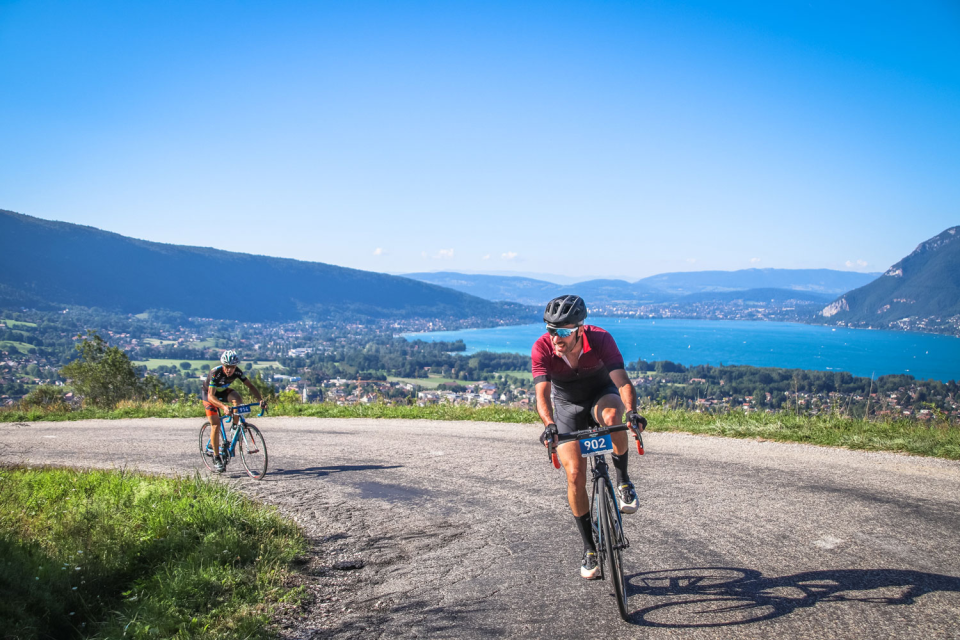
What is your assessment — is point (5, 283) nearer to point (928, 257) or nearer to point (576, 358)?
point (576, 358)

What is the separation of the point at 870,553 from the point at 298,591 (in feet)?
15.7

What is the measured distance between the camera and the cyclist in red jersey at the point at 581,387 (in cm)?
426

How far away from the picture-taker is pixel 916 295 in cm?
6281

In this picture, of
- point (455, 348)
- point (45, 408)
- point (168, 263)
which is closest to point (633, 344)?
point (455, 348)

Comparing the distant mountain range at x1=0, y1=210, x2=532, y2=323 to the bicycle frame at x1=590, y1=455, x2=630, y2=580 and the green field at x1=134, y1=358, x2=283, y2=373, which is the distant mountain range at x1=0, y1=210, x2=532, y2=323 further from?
the bicycle frame at x1=590, y1=455, x2=630, y2=580

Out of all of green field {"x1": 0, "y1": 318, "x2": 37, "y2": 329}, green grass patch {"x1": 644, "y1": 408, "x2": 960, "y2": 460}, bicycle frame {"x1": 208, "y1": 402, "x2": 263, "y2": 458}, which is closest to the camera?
green grass patch {"x1": 644, "y1": 408, "x2": 960, "y2": 460}

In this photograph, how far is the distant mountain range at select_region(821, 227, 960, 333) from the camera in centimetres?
Answer: 5641

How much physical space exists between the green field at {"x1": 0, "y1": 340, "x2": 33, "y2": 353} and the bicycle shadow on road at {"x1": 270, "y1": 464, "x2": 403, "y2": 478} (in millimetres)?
72470

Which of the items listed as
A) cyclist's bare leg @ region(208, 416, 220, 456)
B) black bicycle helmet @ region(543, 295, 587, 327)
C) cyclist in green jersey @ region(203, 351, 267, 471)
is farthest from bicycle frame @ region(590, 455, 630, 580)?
cyclist's bare leg @ region(208, 416, 220, 456)

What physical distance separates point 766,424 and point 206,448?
33.7 feet

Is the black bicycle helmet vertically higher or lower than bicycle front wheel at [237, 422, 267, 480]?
higher

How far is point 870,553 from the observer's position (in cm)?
454

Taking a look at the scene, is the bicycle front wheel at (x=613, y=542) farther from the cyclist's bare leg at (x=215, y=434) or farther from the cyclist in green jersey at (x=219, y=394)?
the cyclist's bare leg at (x=215, y=434)

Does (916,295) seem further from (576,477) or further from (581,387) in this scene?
(576,477)
